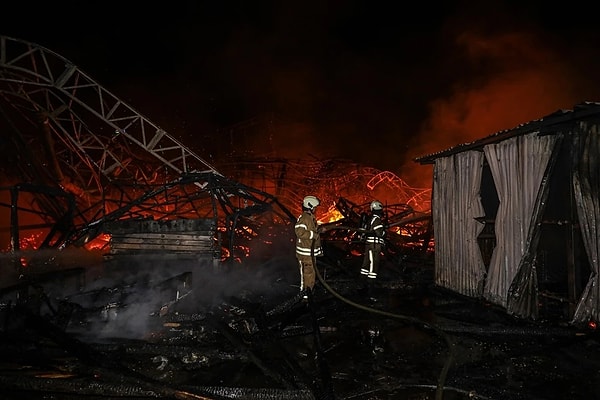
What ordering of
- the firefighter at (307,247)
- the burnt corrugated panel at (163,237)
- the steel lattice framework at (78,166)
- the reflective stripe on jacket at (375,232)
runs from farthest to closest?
the steel lattice framework at (78,166), the burnt corrugated panel at (163,237), the reflective stripe on jacket at (375,232), the firefighter at (307,247)

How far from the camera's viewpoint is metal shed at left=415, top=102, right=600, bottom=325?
6727 mm

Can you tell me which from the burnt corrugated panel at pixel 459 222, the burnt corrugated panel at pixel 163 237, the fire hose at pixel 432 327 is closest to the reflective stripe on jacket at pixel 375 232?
the burnt corrugated panel at pixel 459 222

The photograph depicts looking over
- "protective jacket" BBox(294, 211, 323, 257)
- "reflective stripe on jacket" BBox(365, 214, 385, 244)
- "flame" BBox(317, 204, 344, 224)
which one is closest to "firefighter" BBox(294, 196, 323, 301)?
"protective jacket" BBox(294, 211, 323, 257)

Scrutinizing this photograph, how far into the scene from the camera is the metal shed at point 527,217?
6727mm

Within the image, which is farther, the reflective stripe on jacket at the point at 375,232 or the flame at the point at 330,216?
the flame at the point at 330,216

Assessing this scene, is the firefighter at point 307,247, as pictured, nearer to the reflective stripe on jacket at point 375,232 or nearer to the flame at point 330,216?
the reflective stripe on jacket at point 375,232

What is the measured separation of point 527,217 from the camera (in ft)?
24.3

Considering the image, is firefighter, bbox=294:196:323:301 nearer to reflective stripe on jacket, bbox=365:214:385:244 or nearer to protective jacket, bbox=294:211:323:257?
protective jacket, bbox=294:211:323:257

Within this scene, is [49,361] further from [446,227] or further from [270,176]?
[270,176]

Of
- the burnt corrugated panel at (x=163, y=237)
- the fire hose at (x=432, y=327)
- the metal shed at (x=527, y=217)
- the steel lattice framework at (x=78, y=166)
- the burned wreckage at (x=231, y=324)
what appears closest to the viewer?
the fire hose at (x=432, y=327)

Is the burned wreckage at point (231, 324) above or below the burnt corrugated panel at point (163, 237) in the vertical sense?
below

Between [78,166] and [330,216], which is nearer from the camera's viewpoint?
[78,166]

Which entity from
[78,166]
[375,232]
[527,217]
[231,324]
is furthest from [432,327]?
[78,166]

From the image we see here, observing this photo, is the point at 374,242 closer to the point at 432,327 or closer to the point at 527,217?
the point at 527,217
